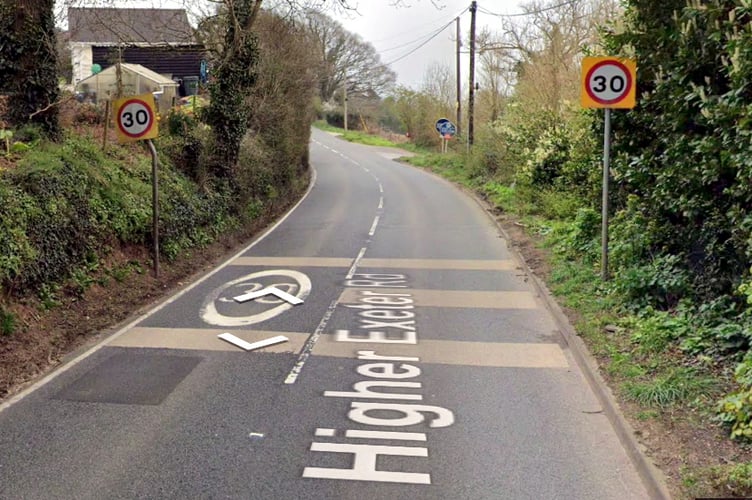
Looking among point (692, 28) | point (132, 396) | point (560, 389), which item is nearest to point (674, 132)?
point (692, 28)

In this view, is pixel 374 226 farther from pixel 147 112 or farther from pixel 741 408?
pixel 741 408

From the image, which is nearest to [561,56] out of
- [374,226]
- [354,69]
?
[374,226]

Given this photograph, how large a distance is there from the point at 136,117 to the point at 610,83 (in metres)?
7.34

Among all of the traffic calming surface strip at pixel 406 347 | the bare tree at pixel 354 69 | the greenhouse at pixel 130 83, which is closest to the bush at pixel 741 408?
the traffic calming surface strip at pixel 406 347

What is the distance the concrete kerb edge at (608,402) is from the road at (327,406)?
10 cm

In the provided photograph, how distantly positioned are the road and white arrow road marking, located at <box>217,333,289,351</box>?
97mm

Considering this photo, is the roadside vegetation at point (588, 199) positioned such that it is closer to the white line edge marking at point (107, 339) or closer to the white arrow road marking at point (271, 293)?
the white line edge marking at point (107, 339)

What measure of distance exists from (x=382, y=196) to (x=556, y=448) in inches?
891

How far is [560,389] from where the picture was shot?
24.0 feet

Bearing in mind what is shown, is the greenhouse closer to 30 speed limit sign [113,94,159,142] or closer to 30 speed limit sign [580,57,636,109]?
30 speed limit sign [113,94,159,142]

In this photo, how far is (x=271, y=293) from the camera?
11.6 metres

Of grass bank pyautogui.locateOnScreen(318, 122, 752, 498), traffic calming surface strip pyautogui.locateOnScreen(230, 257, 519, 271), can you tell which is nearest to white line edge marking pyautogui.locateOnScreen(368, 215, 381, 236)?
traffic calming surface strip pyautogui.locateOnScreen(230, 257, 519, 271)

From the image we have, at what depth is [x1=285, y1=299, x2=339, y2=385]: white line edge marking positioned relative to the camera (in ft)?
25.1

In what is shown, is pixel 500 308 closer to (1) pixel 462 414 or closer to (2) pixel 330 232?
(1) pixel 462 414
